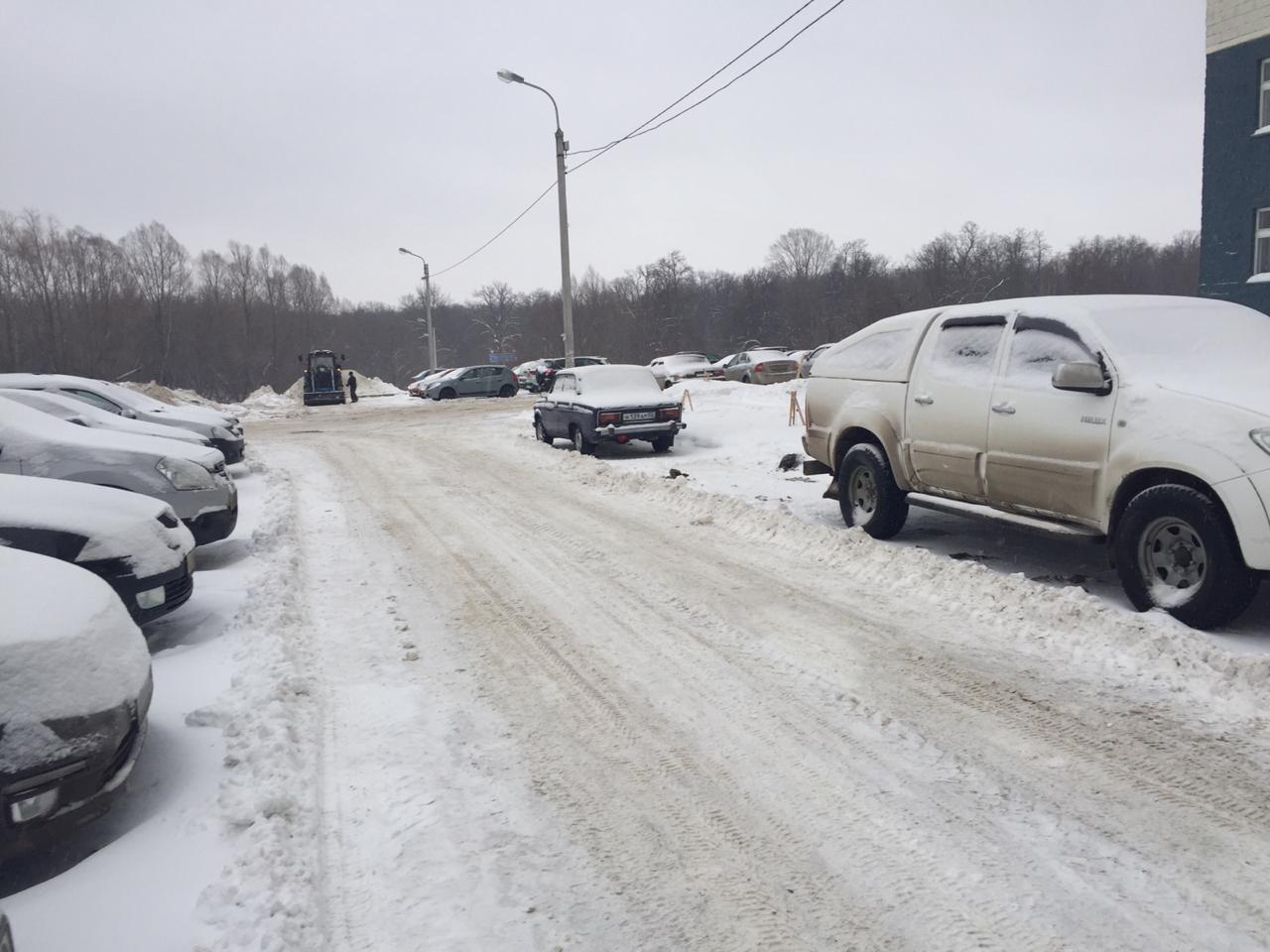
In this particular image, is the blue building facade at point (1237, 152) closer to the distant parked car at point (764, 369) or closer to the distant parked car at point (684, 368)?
the distant parked car at point (764, 369)

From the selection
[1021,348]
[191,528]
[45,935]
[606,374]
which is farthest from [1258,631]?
[606,374]

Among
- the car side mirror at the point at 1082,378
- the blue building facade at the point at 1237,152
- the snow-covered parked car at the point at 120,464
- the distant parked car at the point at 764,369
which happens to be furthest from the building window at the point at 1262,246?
the snow-covered parked car at the point at 120,464

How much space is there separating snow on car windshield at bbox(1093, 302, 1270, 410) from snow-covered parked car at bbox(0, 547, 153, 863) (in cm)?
597

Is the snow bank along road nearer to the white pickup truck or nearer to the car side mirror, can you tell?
the white pickup truck

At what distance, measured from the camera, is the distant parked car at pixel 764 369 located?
33.1m

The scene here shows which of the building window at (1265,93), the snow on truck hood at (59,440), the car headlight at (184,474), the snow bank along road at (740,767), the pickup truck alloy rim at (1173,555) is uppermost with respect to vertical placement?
the building window at (1265,93)

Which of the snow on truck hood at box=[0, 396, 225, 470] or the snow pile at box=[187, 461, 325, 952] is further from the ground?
the snow on truck hood at box=[0, 396, 225, 470]

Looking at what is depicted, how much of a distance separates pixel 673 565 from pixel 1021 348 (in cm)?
331

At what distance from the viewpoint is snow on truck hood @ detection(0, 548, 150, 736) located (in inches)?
112

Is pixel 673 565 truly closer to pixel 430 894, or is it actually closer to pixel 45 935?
pixel 430 894

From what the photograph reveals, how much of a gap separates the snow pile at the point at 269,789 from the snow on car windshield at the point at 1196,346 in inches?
214

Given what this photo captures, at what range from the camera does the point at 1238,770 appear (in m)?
3.44

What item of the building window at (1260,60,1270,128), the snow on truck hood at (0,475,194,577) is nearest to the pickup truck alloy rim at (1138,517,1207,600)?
the snow on truck hood at (0,475,194,577)

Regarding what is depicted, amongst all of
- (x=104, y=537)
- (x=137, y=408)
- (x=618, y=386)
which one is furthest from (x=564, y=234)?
(x=104, y=537)
